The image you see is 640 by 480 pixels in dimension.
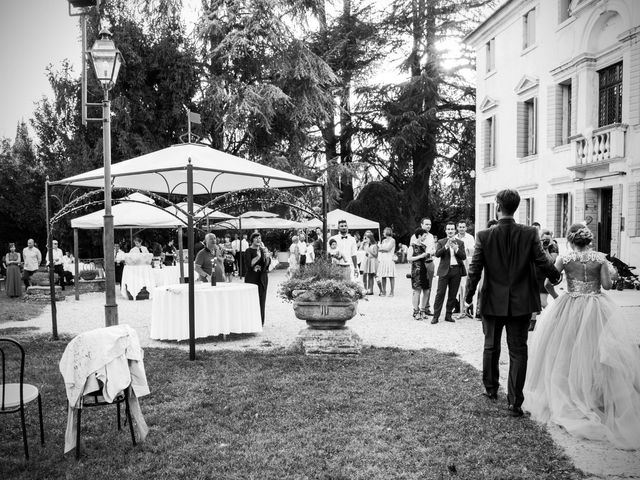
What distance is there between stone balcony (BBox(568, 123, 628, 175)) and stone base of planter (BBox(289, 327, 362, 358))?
39.3 feet

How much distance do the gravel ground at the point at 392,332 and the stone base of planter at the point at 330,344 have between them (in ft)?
3.46

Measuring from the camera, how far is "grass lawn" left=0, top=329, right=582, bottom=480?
4.16m

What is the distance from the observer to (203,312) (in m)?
9.41

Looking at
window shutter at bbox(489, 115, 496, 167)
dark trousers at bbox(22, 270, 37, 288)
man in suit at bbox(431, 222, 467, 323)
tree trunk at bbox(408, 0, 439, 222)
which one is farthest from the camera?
tree trunk at bbox(408, 0, 439, 222)

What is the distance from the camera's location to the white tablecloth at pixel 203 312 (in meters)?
9.43

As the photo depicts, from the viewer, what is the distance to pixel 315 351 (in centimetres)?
801

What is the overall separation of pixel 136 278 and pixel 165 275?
1306mm

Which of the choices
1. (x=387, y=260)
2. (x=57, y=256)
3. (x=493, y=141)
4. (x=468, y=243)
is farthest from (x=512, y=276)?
(x=493, y=141)

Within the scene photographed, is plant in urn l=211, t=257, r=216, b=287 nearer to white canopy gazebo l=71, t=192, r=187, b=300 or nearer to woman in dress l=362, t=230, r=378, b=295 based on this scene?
woman in dress l=362, t=230, r=378, b=295

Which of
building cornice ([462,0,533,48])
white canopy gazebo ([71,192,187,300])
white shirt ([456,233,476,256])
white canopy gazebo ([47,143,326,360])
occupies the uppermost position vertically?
building cornice ([462,0,533,48])

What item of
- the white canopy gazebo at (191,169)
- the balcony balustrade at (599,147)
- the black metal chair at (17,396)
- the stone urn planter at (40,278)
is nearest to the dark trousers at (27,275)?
the stone urn planter at (40,278)

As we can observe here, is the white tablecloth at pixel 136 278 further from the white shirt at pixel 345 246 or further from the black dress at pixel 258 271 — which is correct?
the black dress at pixel 258 271

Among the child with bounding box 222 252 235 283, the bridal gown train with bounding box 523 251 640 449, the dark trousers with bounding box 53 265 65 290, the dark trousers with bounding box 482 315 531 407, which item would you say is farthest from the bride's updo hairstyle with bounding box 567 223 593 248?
the dark trousers with bounding box 53 265 65 290

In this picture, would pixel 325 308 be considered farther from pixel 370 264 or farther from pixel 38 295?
pixel 38 295
